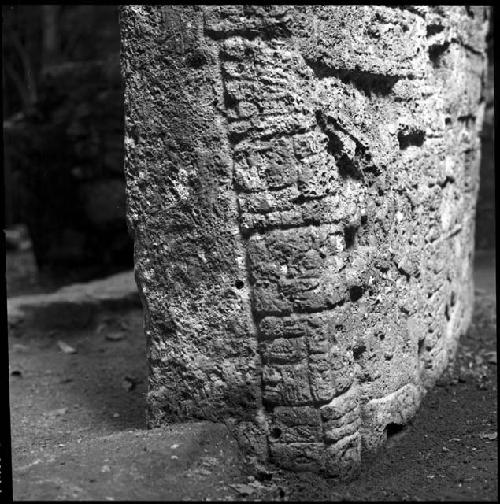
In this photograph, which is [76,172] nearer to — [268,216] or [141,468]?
[268,216]

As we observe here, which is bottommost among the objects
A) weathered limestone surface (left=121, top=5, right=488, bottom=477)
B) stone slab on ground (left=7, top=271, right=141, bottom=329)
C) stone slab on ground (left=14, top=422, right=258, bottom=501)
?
stone slab on ground (left=7, top=271, right=141, bottom=329)

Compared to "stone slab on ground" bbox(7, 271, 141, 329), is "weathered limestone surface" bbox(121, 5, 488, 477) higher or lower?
higher

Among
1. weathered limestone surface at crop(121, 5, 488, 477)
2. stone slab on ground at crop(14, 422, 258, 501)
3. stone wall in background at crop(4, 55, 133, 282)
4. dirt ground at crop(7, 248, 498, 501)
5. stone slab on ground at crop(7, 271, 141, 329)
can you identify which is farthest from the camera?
stone wall in background at crop(4, 55, 133, 282)

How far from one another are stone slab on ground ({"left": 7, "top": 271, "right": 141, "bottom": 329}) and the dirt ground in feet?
1.04

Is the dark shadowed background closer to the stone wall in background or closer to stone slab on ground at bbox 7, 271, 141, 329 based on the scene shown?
the stone wall in background

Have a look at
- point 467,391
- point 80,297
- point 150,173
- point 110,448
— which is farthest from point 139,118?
point 80,297

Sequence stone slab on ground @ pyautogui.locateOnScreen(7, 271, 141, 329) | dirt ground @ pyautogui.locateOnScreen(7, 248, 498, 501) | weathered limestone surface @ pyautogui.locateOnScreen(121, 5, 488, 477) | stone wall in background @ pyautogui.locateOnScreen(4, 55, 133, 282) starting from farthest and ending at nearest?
1. stone wall in background @ pyautogui.locateOnScreen(4, 55, 133, 282)
2. stone slab on ground @ pyautogui.locateOnScreen(7, 271, 141, 329)
3. weathered limestone surface @ pyautogui.locateOnScreen(121, 5, 488, 477)
4. dirt ground @ pyautogui.locateOnScreen(7, 248, 498, 501)

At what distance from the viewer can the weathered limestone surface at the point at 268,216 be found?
300cm

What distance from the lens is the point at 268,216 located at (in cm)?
303

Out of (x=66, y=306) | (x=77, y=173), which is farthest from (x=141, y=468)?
(x=77, y=173)

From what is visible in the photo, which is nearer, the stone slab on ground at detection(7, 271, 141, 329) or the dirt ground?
the dirt ground

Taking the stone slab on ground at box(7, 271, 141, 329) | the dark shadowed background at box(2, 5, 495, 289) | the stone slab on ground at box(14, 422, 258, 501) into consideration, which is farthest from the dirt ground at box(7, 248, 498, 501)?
the dark shadowed background at box(2, 5, 495, 289)

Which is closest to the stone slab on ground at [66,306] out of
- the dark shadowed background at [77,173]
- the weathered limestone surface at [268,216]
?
the dark shadowed background at [77,173]

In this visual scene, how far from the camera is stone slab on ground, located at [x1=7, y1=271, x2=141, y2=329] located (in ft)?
18.5
